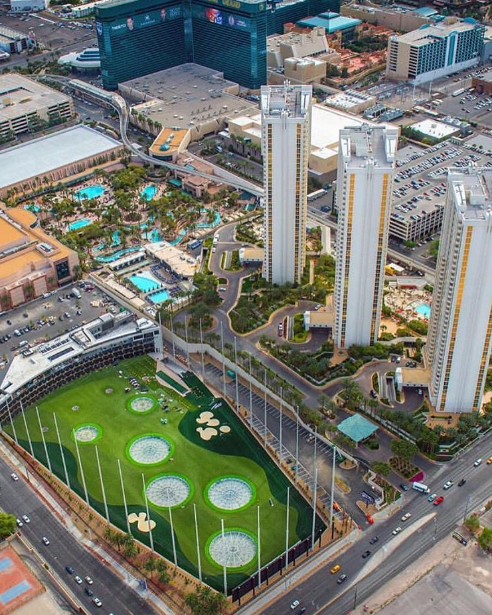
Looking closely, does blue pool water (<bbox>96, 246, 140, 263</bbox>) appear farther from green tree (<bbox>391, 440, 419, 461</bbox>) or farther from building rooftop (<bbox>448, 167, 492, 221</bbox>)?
green tree (<bbox>391, 440, 419, 461</bbox>)

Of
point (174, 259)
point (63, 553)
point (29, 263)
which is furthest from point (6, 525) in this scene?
point (174, 259)

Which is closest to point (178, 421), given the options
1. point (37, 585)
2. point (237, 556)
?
point (237, 556)

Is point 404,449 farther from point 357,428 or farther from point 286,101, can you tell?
point 286,101

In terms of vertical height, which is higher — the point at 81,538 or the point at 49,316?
the point at 49,316

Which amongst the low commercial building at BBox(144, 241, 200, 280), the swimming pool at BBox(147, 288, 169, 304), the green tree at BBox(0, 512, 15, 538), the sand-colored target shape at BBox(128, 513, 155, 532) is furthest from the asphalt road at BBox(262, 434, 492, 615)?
the low commercial building at BBox(144, 241, 200, 280)

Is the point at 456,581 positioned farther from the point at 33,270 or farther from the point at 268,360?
the point at 33,270

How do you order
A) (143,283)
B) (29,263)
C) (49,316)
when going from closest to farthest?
(49,316)
(29,263)
(143,283)
